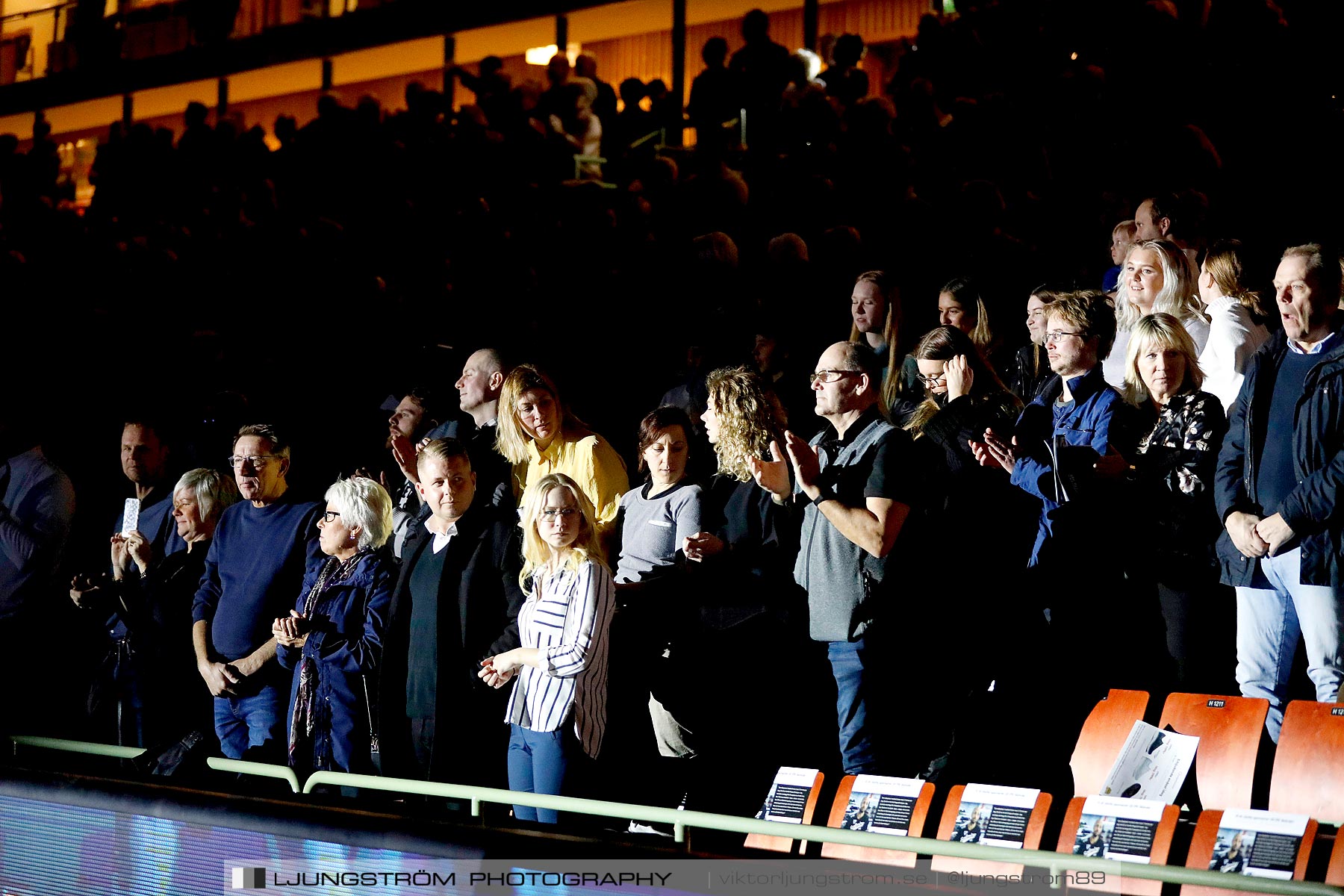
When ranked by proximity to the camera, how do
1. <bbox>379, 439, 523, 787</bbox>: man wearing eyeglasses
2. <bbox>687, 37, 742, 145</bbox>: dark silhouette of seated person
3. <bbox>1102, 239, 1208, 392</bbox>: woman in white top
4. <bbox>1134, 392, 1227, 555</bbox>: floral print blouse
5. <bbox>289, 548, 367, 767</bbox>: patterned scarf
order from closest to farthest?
<bbox>1134, 392, 1227, 555</bbox>: floral print blouse < <bbox>379, 439, 523, 787</bbox>: man wearing eyeglasses < <bbox>289, 548, 367, 767</bbox>: patterned scarf < <bbox>1102, 239, 1208, 392</bbox>: woman in white top < <bbox>687, 37, 742, 145</bbox>: dark silhouette of seated person

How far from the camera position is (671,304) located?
304 inches

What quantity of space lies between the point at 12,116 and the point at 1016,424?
22.1 m

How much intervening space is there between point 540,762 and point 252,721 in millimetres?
1667

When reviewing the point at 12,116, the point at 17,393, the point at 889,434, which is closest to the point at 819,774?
the point at 889,434

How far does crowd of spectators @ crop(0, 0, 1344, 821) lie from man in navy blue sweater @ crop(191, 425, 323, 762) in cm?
2

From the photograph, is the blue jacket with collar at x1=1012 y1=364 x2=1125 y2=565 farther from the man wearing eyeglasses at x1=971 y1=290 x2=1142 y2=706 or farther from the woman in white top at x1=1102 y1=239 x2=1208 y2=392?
the woman in white top at x1=1102 y1=239 x2=1208 y2=392

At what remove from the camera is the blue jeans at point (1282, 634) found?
4035mm

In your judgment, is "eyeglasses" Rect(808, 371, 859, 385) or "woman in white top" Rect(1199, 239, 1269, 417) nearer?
"eyeglasses" Rect(808, 371, 859, 385)

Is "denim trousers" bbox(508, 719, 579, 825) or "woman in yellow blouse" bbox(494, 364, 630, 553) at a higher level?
"woman in yellow blouse" bbox(494, 364, 630, 553)

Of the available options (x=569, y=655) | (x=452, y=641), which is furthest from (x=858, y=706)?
(x=452, y=641)

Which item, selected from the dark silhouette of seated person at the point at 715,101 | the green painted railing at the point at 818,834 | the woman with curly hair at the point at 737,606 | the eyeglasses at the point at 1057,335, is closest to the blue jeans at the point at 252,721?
→ the green painted railing at the point at 818,834

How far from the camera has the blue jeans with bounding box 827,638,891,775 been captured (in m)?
4.45

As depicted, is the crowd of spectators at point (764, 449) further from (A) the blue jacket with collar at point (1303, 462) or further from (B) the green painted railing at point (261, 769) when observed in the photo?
(B) the green painted railing at point (261, 769)

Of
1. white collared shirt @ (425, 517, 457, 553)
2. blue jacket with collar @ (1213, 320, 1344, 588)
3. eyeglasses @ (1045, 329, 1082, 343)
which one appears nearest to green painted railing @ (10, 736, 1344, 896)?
white collared shirt @ (425, 517, 457, 553)
